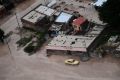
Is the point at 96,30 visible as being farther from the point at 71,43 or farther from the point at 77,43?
the point at 71,43

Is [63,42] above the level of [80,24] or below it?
below

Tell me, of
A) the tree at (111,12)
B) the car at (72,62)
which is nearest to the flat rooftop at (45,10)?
the tree at (111,12)

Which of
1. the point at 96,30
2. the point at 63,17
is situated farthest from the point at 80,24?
the point at 63,17

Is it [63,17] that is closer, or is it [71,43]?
[71,43]

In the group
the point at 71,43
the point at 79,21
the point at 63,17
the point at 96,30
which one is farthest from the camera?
the point at 63,17

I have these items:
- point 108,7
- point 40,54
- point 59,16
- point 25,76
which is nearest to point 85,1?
point 59,16

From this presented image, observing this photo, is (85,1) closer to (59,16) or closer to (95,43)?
(59,16)

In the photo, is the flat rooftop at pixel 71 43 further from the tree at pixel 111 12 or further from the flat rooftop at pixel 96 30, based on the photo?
the tree at pixel 111 12

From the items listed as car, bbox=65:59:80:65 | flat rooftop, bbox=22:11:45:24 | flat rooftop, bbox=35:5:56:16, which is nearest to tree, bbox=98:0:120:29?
car, bbox=65:59:80:65
